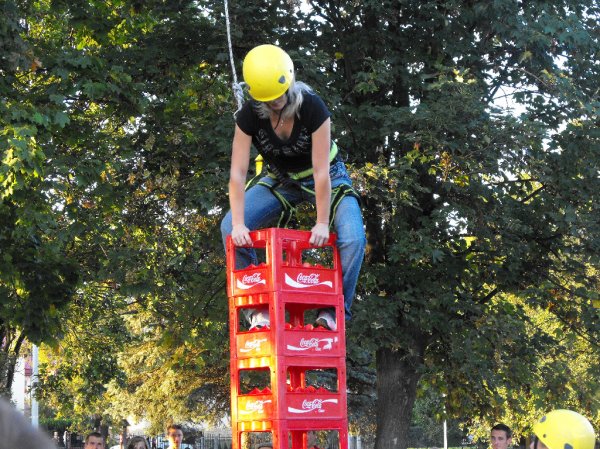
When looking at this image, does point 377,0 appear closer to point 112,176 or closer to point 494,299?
point 112,176

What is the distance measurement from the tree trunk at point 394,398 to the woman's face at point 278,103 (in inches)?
398

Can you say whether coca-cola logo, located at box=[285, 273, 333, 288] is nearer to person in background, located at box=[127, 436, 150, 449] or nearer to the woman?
the woman

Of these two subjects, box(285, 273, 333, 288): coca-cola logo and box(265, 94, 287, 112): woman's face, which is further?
box(285, 273, 333, 288): coca-cola logo

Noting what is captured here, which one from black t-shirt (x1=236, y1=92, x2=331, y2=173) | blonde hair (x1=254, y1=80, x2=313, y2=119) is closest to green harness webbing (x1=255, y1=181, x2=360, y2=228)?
black t-shirt (x1=236, y1=92, x2=331, y2=173)

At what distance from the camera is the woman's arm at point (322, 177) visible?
5270 mm

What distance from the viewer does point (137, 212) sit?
1394cm

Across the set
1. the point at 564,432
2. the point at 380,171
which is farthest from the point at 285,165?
the point at 380,171

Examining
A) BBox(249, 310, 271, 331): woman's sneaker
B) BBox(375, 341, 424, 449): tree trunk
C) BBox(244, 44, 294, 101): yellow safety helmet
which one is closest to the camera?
BBox(244, 44, 294, 101): yellow safety helmet

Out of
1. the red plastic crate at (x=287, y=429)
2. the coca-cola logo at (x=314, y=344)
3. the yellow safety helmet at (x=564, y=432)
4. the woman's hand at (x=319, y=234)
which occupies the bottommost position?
the yellow safety helmet at (x=564, y=432)

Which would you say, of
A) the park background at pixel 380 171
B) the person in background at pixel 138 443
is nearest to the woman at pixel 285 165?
the person in background at pixel 138 443

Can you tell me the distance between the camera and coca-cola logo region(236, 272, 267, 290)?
5.33 metres

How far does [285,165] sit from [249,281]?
770 millimetres

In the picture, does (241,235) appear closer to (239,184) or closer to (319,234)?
(239,184)

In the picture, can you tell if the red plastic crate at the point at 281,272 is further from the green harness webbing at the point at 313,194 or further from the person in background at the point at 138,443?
the person in background at the point at 138,443
